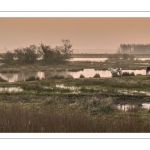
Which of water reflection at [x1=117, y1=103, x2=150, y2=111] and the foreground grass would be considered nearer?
the foreground grass

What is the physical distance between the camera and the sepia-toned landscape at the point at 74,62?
1294cm

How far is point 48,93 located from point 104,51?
4320mm

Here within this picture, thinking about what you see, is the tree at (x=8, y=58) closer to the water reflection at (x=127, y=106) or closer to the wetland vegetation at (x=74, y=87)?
the wetland vegetation at (x=74, y=87)

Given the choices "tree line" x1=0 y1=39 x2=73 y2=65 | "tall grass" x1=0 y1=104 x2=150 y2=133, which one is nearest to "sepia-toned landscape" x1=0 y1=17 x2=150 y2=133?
"tree line" x1=0 y1=39 x2=73 y2=65

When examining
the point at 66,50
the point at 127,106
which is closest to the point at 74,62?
the point at 66,50

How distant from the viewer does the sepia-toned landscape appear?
12.9 metres

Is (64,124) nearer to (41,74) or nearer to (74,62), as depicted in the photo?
(74,62)

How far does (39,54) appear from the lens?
15.1 meters

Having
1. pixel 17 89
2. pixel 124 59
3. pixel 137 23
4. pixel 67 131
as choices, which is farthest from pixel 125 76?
pixel 67 131

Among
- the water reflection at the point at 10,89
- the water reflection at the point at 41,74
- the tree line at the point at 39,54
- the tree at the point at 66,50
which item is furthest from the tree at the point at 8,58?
the tree at the point at 66,50

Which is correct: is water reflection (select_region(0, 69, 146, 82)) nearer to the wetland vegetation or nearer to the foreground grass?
the wetland vegetation

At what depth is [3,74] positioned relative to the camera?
1481 centimetres

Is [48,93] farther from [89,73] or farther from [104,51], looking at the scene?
[104,51]
